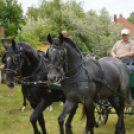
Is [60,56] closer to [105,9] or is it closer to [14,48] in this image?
[14,48]

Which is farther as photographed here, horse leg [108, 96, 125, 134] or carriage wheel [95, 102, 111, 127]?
carriage wheel [95, 102, 111, 127]

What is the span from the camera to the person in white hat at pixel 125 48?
5277mm

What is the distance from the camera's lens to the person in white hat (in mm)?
5277

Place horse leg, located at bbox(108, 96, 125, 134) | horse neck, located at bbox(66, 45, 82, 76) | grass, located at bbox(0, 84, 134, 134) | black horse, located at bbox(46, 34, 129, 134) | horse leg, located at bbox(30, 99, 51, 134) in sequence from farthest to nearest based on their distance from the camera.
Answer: grass, located at bbox(0, 84, 134, 134) → horse leg, located at bbox(108, 96, 125, 134) → horse leg, located at bbox(30, 99, 51, 134) → horse neck, located at bbox(66, 45, 82, 76) → black horse, located at bbox(46, 34, 129, 134)

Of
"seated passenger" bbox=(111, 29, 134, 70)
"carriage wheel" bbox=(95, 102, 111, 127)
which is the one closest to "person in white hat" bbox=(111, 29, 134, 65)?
"seated passenger" bbox=(111, 29, 134, 70)

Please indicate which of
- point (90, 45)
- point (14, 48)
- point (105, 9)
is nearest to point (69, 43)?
point (14, 48)

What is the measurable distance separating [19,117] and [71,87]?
10.6 ft

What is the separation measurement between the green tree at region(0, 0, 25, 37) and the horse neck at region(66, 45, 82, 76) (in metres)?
25.7

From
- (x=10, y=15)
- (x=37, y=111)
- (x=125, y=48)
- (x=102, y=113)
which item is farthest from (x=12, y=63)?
(x=10, y=15)

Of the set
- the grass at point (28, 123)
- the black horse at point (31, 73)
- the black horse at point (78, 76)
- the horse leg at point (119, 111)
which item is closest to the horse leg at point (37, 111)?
the black horse at point (31, 73)

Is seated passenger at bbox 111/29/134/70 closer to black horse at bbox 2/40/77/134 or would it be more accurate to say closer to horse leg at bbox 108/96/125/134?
horse leg at bbox 108/96/125/134

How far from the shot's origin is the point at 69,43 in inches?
155

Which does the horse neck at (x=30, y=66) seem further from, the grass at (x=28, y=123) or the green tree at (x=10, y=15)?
the green tree at (x=10, y=15)

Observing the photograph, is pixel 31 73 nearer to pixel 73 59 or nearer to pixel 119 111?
pixel 73 59
